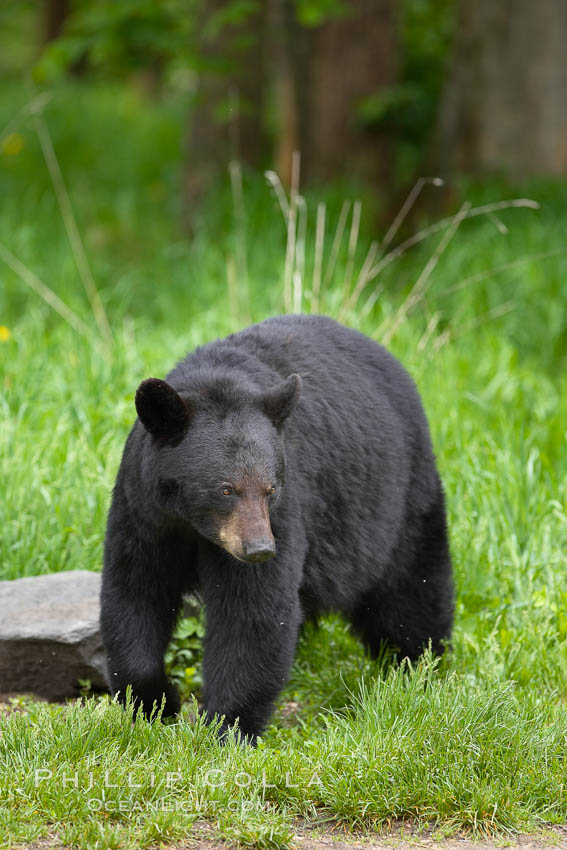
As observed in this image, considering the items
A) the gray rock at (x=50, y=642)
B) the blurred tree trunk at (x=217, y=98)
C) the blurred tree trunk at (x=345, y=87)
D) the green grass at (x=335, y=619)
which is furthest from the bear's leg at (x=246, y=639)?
the blurred tree trunk at (x=345, y=87)

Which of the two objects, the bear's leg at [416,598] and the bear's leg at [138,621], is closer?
the bear's leg at [138,621]

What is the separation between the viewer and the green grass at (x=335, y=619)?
3.20 m

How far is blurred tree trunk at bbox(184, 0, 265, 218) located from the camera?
10.3 m

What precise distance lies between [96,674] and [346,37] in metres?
8.76

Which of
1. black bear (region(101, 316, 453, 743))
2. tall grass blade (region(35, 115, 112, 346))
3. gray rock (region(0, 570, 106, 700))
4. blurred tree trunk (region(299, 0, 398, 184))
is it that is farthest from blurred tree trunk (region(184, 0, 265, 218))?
gray rock (region(0, 570, 106, 700))

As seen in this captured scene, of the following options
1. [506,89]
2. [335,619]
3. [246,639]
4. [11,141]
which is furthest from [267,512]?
[506,89]

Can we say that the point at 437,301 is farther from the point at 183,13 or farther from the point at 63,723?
the point at 183,13

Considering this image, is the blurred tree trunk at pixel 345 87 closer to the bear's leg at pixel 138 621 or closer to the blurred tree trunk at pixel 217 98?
the blurred tree trunk at pixel 217 98

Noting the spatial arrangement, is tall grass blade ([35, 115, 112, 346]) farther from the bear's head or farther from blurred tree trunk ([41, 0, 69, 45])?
blurred tree trunk ([41, 0, 69, 45])

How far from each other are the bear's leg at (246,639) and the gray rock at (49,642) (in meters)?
0.81

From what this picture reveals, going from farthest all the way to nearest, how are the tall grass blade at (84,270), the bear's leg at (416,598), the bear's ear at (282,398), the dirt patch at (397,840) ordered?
the tall grass blade at (84,270) < the bear's leg at (416,598) < the bear's ear at (282,398) < the dirt patch at (397,840)

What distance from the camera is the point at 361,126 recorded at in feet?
37.9

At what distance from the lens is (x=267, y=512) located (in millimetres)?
3293

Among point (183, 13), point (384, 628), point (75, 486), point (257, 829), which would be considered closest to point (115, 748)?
point (257, 829)
